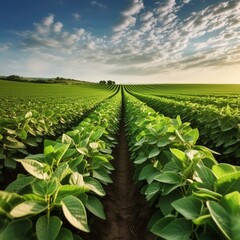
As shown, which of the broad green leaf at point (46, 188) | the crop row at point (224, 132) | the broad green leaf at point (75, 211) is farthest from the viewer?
the crop row at point (224, 132)

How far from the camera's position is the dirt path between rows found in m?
3.07

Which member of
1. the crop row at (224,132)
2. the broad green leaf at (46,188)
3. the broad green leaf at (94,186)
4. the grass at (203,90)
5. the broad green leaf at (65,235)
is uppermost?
the broad green leaf at (46,188)

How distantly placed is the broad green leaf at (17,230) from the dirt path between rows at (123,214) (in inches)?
62.9

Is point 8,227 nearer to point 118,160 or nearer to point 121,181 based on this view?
point 121,181

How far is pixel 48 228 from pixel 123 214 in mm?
2530

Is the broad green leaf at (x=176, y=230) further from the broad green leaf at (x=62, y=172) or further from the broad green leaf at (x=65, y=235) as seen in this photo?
the broad green leaf at (x=62, y=172)

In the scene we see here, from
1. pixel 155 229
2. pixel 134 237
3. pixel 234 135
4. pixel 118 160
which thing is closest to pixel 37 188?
pixel 155 229

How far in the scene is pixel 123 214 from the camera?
12.1ft

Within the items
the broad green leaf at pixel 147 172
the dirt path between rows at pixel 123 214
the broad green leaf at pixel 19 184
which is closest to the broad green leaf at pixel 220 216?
the broad green leaf at pixel 19 184

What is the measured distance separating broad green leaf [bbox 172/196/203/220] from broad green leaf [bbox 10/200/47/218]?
71cm

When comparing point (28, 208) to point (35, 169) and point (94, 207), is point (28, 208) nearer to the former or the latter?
point (35, 169)

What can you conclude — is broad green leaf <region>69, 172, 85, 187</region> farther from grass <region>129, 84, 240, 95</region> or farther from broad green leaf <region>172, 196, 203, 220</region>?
grass <region>129, 84, 240, 95</region>

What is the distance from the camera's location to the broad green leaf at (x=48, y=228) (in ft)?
4.20

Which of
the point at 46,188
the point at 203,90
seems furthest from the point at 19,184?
the point at 203,90
